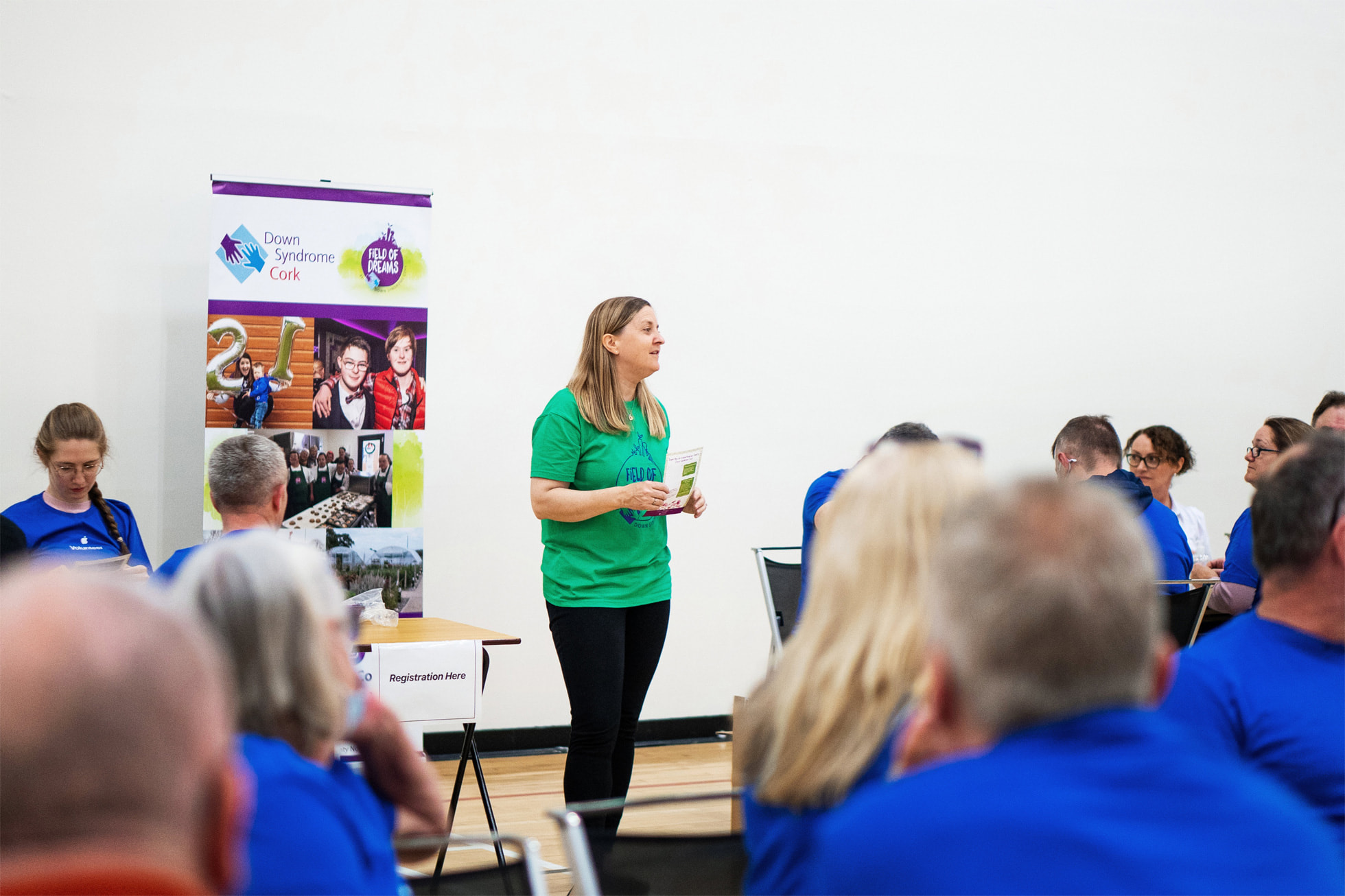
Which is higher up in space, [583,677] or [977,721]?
[977,721]

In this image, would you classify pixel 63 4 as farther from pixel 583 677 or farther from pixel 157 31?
pixel 583 677

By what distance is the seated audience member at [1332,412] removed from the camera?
4273mm

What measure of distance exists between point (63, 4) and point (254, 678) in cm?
443

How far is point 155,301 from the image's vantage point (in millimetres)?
4738

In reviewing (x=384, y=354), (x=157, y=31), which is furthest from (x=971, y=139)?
(x=157, y=31)

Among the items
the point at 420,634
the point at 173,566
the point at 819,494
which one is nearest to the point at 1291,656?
the point at 819,494

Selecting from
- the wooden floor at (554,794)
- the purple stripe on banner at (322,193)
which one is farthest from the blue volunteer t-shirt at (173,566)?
the purple stripe on banner at (322,193)

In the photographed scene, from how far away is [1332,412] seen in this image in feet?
14.2

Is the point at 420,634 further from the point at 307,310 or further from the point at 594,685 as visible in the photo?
the point at 307,310

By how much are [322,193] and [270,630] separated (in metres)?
3.43

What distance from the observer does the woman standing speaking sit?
321 cm

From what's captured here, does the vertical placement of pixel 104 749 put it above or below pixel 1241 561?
above

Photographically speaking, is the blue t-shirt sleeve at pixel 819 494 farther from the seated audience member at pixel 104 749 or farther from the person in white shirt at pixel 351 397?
the seated audience member at pixel 104 749

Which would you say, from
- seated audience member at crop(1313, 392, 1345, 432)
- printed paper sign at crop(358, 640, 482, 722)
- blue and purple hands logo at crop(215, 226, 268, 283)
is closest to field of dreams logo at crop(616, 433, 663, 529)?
printed paper sign at crop(358, 640, 482, 722)
